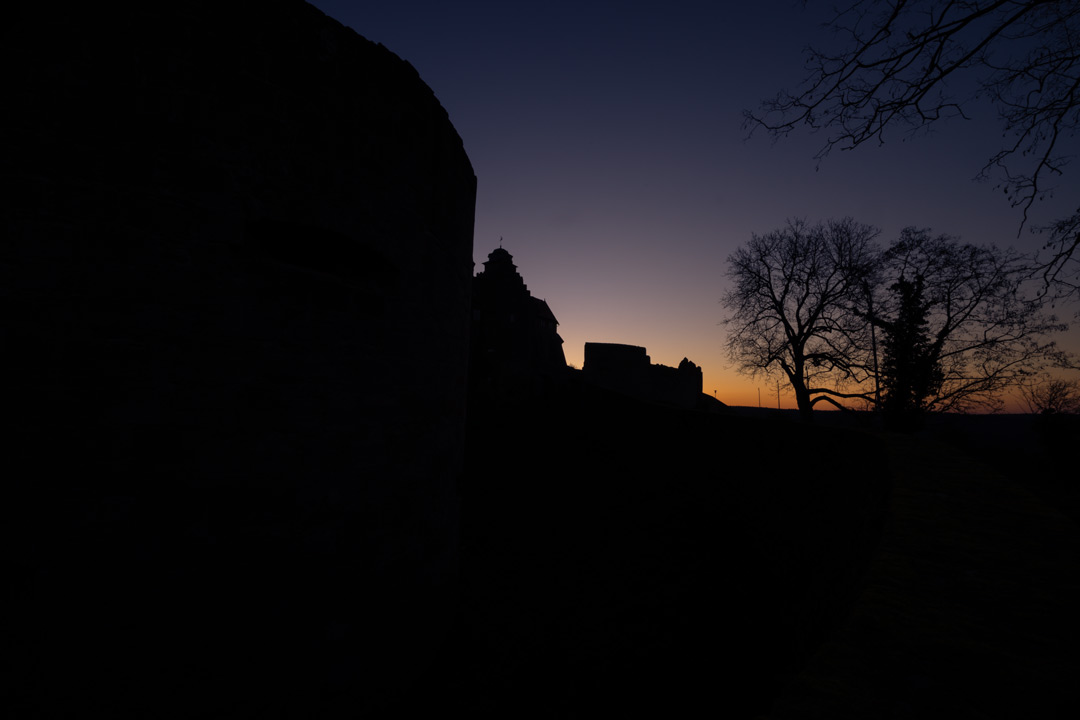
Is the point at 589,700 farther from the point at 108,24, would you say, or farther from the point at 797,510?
the point at 108,24

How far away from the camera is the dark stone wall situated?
88.1 inches

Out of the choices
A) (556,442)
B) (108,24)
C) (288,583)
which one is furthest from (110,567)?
(556,442)

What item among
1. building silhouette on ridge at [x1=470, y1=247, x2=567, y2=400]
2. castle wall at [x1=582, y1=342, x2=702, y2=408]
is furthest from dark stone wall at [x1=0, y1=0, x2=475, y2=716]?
castle wall at [x1=582, y1=342, x2=702, y2=408]

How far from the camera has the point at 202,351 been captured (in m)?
2.59

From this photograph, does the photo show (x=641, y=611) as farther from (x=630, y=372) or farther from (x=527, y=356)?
(x=630, y=372)

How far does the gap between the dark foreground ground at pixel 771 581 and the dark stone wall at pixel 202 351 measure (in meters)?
2.24

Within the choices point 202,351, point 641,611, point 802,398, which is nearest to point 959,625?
point 202,351

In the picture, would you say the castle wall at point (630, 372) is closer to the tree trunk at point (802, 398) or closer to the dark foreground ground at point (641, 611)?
the tree trunk at point (802, 398)

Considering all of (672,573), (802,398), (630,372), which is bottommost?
(672,573)

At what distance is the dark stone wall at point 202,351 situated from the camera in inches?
88.1

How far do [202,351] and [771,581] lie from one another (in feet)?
27.3

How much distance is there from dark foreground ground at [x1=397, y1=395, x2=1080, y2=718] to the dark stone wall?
88.2 inches

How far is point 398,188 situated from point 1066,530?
17.5 feet

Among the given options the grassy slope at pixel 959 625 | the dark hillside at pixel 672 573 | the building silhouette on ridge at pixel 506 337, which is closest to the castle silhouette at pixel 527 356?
the building silhouette on ridge at pixel 506 337
